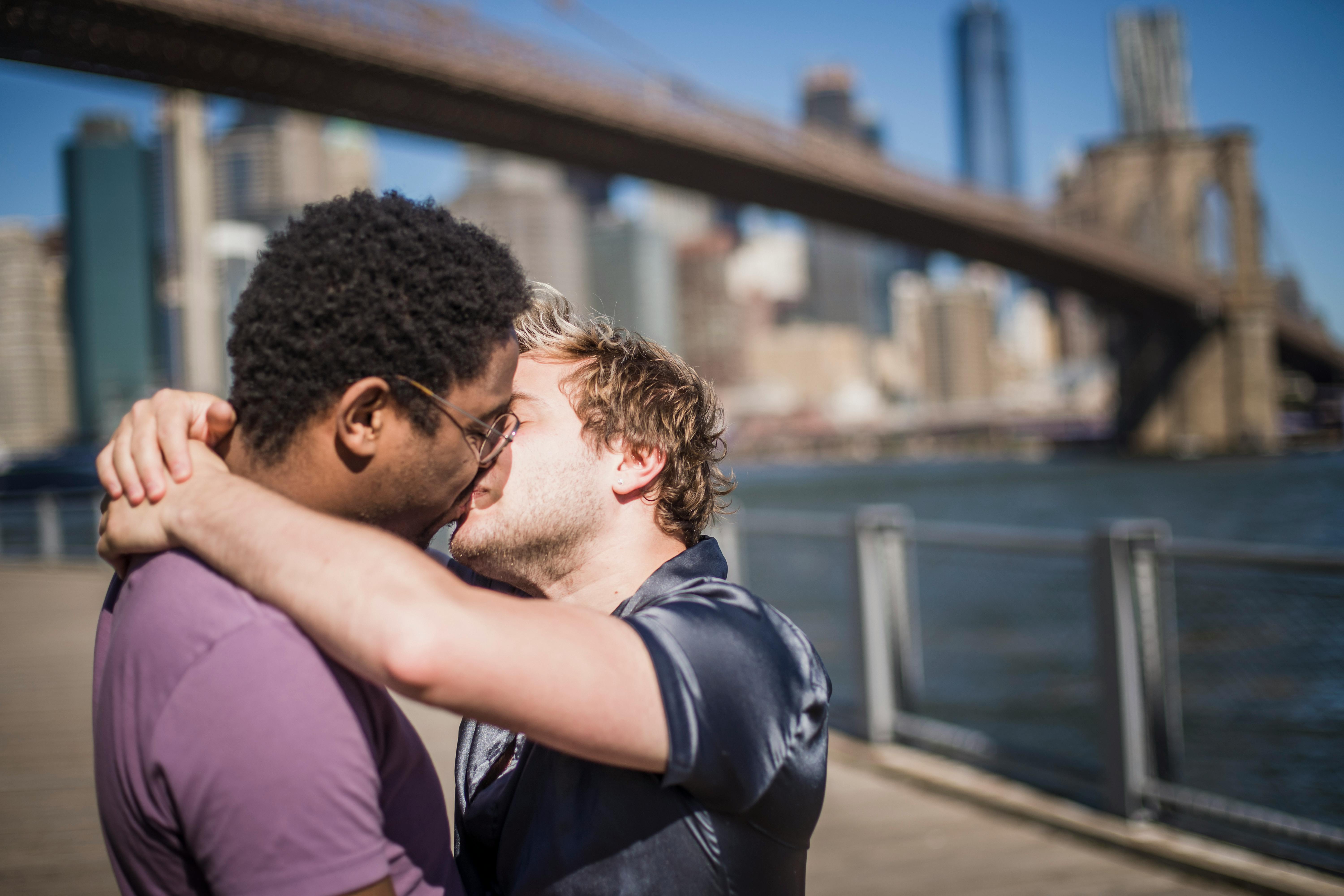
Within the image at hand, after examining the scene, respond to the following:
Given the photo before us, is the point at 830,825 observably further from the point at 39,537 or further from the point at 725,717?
the point at 39,537

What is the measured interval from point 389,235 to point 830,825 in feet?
8.32

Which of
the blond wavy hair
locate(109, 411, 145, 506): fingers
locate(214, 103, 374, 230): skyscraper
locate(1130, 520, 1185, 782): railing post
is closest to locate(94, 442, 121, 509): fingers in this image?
locate(109, 411, 145, 506): fingers

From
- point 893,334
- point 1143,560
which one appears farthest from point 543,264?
point 893,334

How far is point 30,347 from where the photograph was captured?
1664 centimetres

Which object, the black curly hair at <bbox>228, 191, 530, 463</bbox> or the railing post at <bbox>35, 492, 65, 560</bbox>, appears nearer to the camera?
the black curly hair at <bbox>228, 191, 530, 463</bbox>

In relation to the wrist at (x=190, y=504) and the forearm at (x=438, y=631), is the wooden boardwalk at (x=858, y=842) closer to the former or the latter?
the forearm at (x=438, y=631)

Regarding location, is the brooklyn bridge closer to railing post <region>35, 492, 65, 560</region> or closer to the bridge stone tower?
the bridge stone tower

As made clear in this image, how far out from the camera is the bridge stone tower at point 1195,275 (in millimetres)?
31266

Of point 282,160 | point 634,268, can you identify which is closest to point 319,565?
point 282,160

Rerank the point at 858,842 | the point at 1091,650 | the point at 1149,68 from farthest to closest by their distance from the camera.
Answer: the point at 1149,68, the point at 1091,650, the point at 858,842

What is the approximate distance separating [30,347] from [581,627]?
18.9 metres

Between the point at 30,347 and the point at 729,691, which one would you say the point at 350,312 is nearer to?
the point at 729,691

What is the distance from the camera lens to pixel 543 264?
55.5m

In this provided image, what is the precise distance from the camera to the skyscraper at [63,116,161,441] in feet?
39.8
